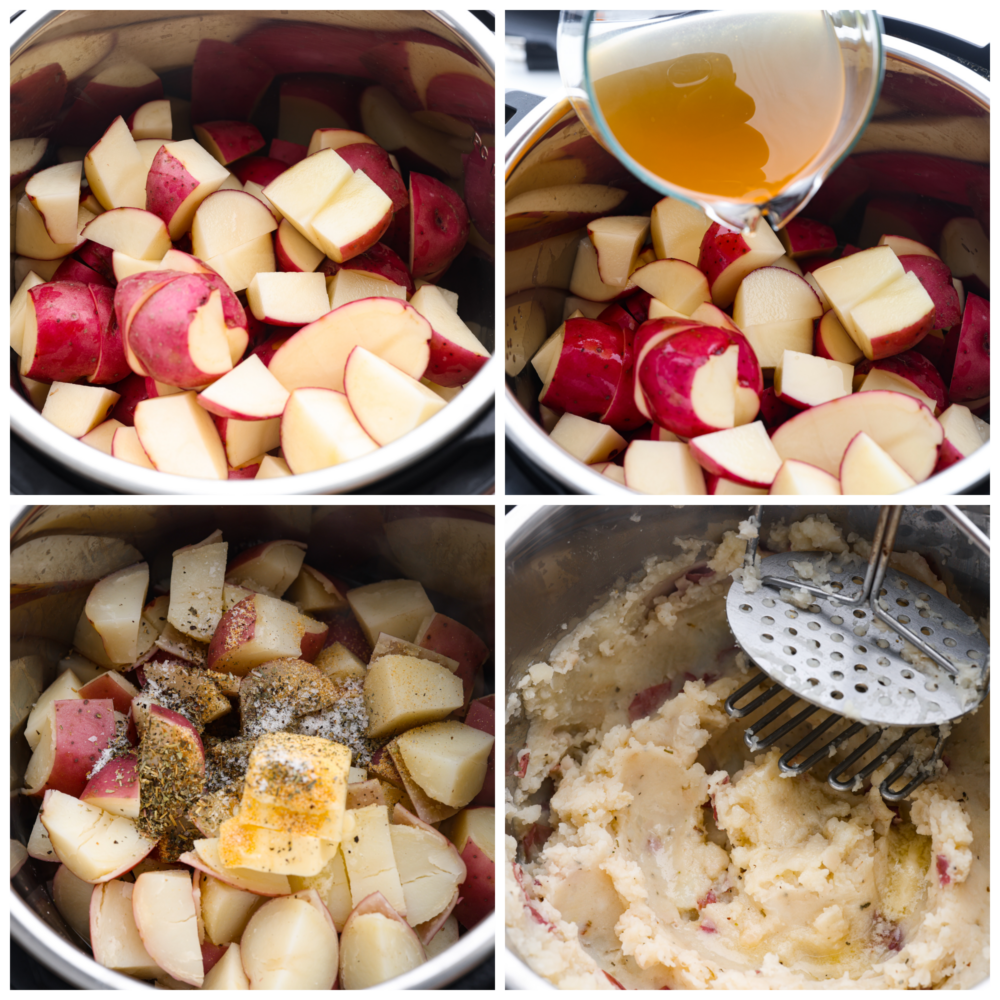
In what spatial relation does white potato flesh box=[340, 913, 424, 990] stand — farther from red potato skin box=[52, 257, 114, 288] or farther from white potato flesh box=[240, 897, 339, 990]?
red potato skin box=[52, 257, 114, 288]

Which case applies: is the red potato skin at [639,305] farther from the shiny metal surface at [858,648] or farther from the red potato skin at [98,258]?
the red potato skin at [98,258]

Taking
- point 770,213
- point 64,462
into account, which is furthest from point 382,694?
point 770,213

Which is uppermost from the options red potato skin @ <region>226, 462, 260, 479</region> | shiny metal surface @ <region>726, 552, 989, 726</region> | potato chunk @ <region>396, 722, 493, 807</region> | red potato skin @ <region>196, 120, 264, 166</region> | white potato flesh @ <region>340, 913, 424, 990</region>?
red potato skin @ <region>196, 120, 264, 166</region>

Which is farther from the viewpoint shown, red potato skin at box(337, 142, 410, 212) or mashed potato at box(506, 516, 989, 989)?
red potato skin at box(337, 142, 410, 212)

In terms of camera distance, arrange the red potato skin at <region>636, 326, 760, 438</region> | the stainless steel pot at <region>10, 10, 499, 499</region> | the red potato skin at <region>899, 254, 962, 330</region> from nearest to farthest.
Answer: the stainless steel pot at <region>10, 10, 499, 499</region> → the red potato skin at <region>636, 326, 760, 438</region> → the red potato skin at <region>899, 254, 962, 330</region>

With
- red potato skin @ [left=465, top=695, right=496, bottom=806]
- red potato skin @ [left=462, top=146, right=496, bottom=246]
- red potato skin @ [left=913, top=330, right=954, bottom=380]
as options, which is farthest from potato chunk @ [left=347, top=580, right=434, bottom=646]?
red potato skin @ [left=913, top=330, right=954, bottom=380]

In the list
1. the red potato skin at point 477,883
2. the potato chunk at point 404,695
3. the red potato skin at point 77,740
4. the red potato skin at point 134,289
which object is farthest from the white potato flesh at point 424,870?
the red potato skin at point 134,289

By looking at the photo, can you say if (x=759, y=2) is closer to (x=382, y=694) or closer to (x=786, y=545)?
(x=786, y=545)
